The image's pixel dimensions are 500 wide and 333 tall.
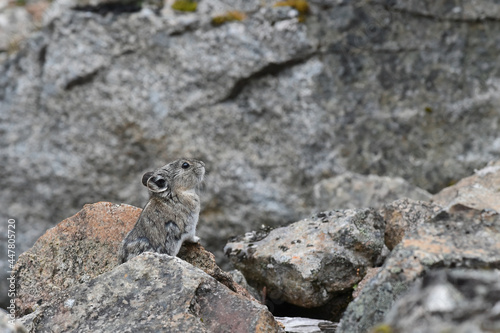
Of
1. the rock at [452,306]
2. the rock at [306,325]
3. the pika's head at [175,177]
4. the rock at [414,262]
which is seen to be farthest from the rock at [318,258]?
the rock at [452,306]

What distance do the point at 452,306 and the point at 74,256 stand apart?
16.1 feet

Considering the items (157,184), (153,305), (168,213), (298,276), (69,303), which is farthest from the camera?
(157,184)

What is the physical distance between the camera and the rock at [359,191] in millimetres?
10680

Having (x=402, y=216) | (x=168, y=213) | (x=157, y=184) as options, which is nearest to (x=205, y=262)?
(x=168, y=213)

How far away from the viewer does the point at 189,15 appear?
Result: 38.0 ft

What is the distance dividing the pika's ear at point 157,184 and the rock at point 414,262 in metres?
3.82

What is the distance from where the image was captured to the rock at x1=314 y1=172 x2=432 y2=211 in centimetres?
1068

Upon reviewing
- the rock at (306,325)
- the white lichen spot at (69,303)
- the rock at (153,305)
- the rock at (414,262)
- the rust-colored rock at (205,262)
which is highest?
the rock at (414,262)

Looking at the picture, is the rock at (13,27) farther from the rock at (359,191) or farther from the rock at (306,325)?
the rock at (306,325)

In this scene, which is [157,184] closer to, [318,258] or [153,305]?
[318,258]

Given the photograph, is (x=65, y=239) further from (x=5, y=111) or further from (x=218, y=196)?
(x=5, y=111)

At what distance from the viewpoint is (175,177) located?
8195 mm

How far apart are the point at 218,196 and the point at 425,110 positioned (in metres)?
4.21

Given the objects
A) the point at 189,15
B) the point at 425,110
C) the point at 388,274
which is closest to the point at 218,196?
the point at 189,15
